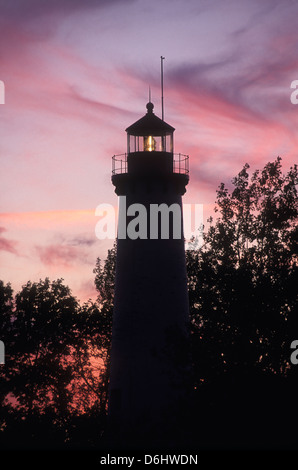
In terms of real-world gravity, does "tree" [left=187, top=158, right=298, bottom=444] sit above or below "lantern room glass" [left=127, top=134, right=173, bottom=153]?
below

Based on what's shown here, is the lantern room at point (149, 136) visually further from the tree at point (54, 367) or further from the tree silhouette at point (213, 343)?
the tree at point (54, 367)

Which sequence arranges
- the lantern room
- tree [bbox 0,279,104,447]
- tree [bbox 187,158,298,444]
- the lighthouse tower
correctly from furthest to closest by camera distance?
1. tree [bbox 0,279,104,447]
2. the lantern room
3. the lighthouse tower
4. tree [bbox 187,158,298,444]

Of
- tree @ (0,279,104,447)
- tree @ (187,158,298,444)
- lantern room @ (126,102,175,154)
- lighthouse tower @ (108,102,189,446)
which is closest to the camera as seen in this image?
tree @ (187,158,298,444)

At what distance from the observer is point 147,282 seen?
2459 cm

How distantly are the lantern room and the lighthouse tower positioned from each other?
4 centimetres

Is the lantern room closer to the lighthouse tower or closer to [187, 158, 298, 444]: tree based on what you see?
the lighthouse tower

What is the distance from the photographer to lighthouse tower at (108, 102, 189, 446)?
78.2ft

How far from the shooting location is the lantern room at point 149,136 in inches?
1038

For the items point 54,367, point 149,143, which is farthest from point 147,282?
point 54,367

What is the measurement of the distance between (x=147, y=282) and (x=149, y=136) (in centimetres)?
664

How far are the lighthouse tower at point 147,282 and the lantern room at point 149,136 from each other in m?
0.04

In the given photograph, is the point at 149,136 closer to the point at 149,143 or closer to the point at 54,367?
the point at 149,143

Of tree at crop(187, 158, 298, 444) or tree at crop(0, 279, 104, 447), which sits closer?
tree at crop(187, 158, 298, 444)

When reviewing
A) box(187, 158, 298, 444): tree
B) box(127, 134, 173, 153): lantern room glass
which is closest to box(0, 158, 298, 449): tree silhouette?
box(187, 158, 298, 444): tree
